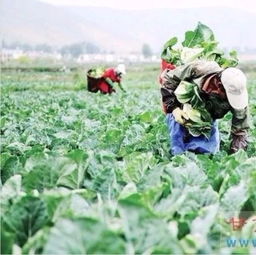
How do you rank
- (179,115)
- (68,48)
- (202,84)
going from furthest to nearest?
(68,48) → (179,115) → (202,84)

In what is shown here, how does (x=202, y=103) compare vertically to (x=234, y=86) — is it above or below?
below

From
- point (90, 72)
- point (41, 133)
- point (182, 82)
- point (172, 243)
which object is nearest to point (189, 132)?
point (182, 82)

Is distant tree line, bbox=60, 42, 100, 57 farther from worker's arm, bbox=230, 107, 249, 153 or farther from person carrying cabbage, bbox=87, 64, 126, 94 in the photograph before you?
worker's arm, bbox=230, 107, 249, 153

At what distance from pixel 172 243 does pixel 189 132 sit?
313cm

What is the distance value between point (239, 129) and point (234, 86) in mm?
528

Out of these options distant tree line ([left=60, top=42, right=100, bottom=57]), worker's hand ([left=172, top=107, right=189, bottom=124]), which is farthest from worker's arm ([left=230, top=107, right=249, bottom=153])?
distant tree line ([left=60, top=42, right=100, bottom=57])

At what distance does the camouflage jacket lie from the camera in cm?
453

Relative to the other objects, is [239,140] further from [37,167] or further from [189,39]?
[37,167]

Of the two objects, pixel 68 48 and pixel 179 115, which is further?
pixel 68 48

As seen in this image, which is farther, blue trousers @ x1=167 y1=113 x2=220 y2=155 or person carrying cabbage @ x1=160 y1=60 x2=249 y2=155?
blue trousers @ x1=167 y1=113 x2=220 y2=155

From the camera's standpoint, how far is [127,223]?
185 centimetres

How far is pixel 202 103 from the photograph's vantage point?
4.77 m

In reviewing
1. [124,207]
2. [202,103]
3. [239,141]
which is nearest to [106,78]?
[202,103]

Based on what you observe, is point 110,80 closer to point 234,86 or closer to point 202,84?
point 202,84
